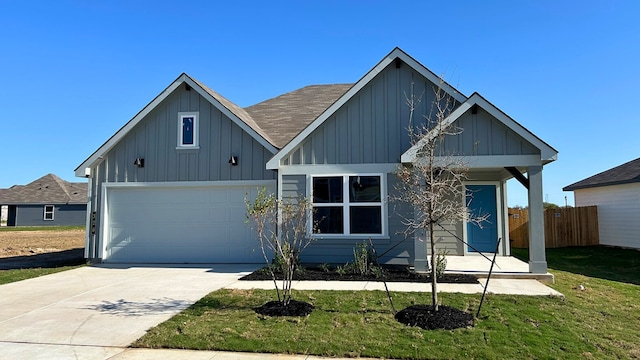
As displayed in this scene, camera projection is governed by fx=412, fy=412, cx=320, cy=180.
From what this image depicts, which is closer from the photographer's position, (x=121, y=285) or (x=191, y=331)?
(x=191, y=331)

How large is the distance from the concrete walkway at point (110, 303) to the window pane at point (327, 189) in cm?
252

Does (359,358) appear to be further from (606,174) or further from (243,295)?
(606,174)

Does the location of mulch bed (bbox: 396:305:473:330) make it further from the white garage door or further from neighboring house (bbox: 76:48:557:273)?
the white garage door

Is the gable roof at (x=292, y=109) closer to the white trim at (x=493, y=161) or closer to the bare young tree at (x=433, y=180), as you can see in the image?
the bare young tree at (x=433, y=180)

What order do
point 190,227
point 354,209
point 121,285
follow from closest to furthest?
point 121,285, point 354,209, point 190,227

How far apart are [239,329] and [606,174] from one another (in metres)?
20.5

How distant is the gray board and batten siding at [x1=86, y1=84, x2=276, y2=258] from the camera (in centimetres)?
1230

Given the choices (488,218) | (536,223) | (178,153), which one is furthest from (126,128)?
(488,218)

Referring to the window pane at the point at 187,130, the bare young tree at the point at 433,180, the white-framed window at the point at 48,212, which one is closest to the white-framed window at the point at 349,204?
the bare young tree at the point at 433,180

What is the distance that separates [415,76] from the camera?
35.4 ft

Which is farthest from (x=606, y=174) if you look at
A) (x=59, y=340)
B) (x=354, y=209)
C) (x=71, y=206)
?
(x=71, y=206)

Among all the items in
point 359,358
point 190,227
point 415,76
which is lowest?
point 359,358

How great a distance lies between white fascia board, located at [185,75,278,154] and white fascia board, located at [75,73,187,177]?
488mm

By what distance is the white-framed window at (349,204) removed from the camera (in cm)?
1041
